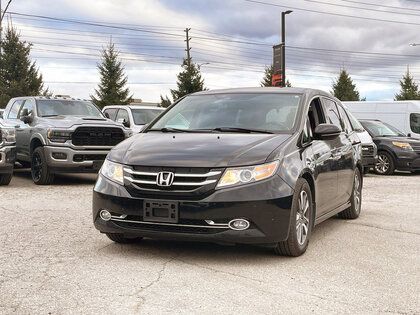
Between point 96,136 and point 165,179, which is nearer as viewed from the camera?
point 165,179

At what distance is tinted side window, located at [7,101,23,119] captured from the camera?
13.8 metres

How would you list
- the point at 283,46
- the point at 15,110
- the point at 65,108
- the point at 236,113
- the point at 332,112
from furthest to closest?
the point at 283,46
the point at 15,110
the point at 65,108
the point at 332,112
the point at 236,113

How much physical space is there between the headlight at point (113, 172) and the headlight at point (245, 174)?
95cm

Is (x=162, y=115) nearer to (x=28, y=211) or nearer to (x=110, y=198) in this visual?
(x=110, y=198)

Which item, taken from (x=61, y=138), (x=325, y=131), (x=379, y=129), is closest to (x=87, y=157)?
(x=61, y=138)

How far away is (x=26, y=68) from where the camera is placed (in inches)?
1683

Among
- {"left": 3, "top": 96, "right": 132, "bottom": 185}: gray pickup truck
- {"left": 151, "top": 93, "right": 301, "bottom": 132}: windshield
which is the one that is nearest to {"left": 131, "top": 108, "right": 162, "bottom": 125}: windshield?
{"left": 3, "top": 96, "right": 132, "bottom": 185}: gray pickup truck

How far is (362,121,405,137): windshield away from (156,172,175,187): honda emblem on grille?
42.8ft

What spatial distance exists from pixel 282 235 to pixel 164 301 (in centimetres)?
148

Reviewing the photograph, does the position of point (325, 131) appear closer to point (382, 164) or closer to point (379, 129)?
point (382, 164)

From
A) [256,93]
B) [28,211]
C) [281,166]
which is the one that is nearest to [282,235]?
[281,166]

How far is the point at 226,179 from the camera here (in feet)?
16.2

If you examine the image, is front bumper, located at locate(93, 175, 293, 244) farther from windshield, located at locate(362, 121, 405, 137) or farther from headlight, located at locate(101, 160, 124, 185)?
windshield, located at locate(362, 121, 405, 137)

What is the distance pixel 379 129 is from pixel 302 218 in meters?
12.5
